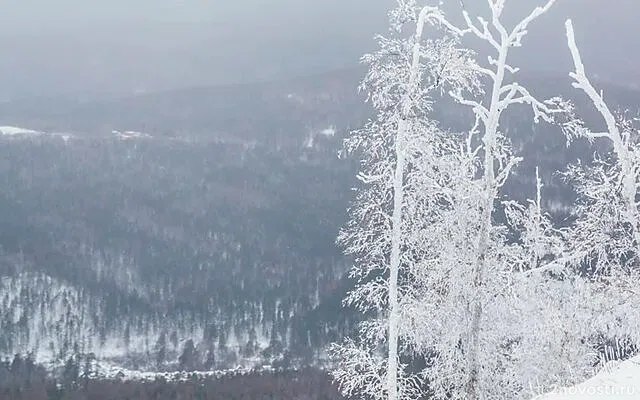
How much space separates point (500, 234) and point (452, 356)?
95.2 inches

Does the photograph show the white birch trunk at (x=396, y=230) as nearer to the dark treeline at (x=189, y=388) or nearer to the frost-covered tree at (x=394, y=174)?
the frost-covered tree at (x=394, y=174)

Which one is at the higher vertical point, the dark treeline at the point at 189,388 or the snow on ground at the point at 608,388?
the snow on ground at the point at 608,388

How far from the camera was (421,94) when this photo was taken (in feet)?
42.3

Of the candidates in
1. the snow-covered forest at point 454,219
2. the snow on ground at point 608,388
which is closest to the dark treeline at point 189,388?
the snow-covered forest at point 454,219

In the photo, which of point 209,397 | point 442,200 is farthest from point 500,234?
point 209,397

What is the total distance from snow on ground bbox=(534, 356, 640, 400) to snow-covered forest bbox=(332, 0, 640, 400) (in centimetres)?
269

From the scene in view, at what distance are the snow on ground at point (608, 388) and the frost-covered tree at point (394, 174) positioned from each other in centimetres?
434

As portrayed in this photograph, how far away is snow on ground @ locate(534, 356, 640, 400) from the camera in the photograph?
28.7 ft

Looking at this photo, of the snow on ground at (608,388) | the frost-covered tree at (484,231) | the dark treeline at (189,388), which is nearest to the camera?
the snow on ground at (608,388)

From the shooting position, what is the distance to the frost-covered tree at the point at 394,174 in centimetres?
1284

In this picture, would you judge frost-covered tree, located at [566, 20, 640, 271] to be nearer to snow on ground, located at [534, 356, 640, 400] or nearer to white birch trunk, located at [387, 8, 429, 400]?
white birch trunk, located at [387, 8, 429, 400]

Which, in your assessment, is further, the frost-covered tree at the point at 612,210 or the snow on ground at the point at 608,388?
the frost-covered tree at the point at 612,210

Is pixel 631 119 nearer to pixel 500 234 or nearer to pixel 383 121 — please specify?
pixel 500 234

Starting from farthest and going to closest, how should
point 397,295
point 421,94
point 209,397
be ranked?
point 209,397 → point 397,295 → point 421,94
